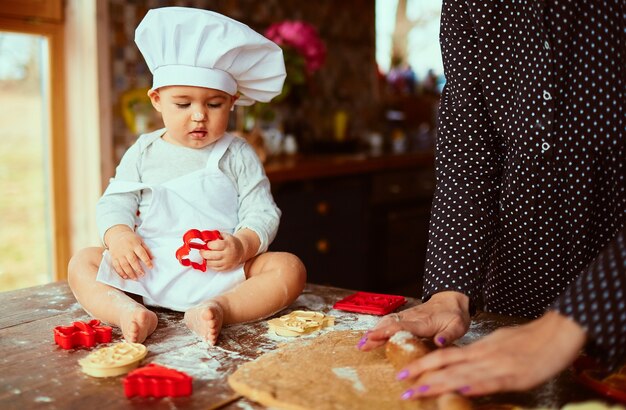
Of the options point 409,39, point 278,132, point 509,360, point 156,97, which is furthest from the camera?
Result: point 409,39

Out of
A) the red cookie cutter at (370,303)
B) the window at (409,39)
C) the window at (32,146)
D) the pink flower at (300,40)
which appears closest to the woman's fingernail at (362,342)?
the red cookie cutter at (370,303)

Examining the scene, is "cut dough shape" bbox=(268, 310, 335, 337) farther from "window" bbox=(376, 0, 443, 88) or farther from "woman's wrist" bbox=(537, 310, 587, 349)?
"window" bbox=(376, 0, 443, 88)

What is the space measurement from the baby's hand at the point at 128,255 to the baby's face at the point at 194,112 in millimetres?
225

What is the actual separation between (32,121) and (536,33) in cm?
198

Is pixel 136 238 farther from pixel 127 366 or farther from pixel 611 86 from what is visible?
pixel 611 86

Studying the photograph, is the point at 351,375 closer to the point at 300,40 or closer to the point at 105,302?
the point at 105,302

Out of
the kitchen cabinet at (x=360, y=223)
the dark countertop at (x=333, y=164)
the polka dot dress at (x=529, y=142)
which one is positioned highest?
the polka dot dress at (x=529, y=142)

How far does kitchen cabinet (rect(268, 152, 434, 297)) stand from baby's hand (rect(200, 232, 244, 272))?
1499 mm

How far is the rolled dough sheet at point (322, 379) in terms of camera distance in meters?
0.81

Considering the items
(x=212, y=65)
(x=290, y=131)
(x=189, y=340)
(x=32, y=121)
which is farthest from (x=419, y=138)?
(x=189, y=340)

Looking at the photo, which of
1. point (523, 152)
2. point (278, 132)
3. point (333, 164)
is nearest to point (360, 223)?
point (333, 164)

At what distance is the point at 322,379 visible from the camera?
887 mm

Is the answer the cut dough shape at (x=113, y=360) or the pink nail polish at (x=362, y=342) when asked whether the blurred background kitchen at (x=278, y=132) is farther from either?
the pink nail polish at (x=362, y=342)

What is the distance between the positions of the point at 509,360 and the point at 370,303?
0.53m
